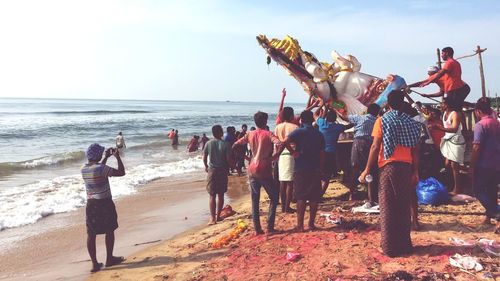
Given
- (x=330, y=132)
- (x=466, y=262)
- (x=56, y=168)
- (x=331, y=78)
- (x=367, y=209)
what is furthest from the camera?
(x=56, y=168)

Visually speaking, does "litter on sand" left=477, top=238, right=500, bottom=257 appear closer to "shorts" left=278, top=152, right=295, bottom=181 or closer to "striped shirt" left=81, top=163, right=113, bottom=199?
"shorts" left=278, top=152, right=295, bottom=181

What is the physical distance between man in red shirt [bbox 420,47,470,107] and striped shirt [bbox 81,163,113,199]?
5918 millimetres

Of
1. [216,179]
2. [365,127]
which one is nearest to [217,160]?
[216,179]

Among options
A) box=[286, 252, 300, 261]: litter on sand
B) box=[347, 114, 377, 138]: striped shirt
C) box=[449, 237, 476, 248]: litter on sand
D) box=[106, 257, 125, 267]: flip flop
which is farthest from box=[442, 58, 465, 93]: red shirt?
box=[106, 257, 125, 267]: flip flop

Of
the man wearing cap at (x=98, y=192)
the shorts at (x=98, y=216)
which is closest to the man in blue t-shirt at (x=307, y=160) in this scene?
the man wearing cap at (x=98, y=192)

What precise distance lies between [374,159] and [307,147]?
129cm

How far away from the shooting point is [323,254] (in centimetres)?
532

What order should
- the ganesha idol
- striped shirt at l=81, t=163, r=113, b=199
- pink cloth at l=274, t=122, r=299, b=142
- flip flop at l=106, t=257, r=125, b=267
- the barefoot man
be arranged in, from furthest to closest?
the ganesha idol < the barefoot man < pink cloth at l=274, t=122, r=299, b=142 < flip flop at l=106, t=257, r=125, b=267 < striped shirt at l=81, t=163, r=113, b=199

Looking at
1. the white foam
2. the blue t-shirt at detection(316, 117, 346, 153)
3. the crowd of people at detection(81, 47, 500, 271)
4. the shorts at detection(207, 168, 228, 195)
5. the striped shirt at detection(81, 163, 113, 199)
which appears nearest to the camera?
the crowd of people at detection(81, 47, 500, 271)

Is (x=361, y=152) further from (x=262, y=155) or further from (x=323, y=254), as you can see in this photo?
(x=323, y=254)

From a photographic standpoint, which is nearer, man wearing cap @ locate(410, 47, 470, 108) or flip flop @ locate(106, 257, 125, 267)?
flip flop @ locate(106, 257, 125, 267)

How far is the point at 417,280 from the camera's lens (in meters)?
4.32

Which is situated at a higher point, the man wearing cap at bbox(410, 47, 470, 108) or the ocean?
the man wearing cap at bbox(410, 47, 470, 108)

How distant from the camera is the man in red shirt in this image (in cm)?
764
